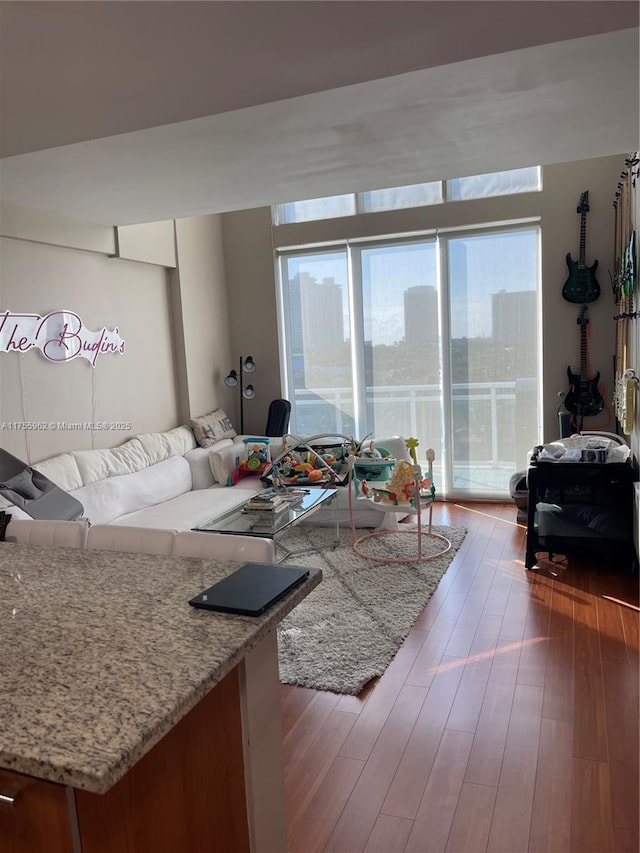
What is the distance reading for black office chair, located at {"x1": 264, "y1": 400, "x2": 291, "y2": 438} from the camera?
6090 mm

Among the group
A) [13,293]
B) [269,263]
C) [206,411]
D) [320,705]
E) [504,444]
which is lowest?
[320,705]

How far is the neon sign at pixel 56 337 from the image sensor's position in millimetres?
4113

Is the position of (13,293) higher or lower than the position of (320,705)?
higher

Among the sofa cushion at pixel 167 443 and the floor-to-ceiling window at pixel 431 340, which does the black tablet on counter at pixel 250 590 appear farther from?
the floor-to-ceiling window at pixel 431 340

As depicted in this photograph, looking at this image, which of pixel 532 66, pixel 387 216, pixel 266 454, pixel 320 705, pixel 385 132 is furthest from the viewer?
pixel 387 216

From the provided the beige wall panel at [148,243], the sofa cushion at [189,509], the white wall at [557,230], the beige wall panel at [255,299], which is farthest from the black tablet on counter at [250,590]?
the beige wall panel at [255,299]

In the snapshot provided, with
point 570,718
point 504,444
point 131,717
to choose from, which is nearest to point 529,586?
point 570,718

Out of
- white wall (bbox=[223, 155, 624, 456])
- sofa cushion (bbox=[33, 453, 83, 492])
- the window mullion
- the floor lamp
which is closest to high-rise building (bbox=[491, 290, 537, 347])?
white wall (bbox=[223, 155, 624, 456])

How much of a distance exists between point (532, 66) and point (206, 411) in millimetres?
4473

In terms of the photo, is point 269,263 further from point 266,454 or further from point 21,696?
point 21,696

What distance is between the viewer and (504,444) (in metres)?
5.75

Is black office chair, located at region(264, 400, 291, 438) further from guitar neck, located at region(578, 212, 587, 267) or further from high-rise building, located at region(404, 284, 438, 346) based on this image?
guitar neck, located at region(578, 212, 587, 267)

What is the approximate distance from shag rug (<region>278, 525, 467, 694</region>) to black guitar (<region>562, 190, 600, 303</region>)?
7.40ft

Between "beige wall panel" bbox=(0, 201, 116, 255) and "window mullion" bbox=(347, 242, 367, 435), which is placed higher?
"beige wall panel" bbox=(0, 201, 116, 255)
